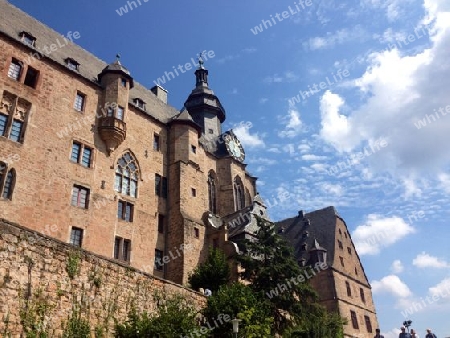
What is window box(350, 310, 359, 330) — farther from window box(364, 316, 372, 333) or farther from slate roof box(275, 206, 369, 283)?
slate roof box(275, 206, 369, 283)

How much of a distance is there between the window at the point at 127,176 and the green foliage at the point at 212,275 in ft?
24.9

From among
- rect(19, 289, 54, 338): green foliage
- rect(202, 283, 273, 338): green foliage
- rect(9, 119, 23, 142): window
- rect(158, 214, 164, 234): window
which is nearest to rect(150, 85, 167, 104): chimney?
rect(158, 214, 164, 234): window

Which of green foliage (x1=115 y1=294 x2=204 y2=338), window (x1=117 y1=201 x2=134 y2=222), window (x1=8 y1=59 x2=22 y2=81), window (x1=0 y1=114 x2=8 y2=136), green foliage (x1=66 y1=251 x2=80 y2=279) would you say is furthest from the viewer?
window (x1=117 y1=201 x2=134 y2=222)

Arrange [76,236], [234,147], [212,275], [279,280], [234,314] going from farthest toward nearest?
[234,147] < [279,280] < [212,275] < [76,236] < [234,314]

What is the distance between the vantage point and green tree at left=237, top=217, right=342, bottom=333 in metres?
23.1

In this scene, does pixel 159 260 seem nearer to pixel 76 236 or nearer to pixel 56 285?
pixel 76 236

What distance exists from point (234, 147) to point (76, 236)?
20736 mm

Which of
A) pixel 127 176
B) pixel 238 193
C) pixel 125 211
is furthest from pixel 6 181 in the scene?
pixel 238 193

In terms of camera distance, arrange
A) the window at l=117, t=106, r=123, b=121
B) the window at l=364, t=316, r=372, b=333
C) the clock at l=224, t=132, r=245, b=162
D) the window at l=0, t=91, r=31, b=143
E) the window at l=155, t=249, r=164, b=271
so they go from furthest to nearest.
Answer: the clock at l=224, t=132, r=245, b=162 < the window at l=364, t=316, r=372, b=333 < the window at l=117, t=106, r=123, b=121 < the window at l=155, t=249, r=164, b=271 < the window at l=0, t=91, r=31, b=143

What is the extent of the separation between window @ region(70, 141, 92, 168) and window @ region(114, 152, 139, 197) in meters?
2.40

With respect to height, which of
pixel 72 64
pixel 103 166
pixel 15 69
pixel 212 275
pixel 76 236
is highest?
pixel 72 64

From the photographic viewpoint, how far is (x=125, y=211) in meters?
27.3

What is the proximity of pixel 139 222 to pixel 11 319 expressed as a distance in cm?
1752

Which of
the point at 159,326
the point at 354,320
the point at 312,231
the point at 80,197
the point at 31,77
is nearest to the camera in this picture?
the point at 159,326
